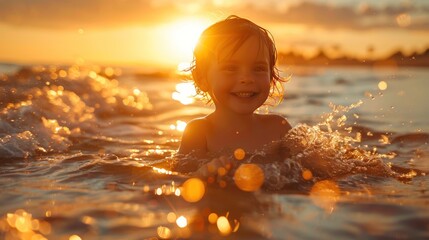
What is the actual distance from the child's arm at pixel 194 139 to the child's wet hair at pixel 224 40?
488mm

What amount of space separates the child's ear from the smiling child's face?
36cm

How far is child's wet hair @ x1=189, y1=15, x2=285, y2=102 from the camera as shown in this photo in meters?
4.34

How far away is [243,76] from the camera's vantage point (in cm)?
422

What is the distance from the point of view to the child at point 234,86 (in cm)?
426

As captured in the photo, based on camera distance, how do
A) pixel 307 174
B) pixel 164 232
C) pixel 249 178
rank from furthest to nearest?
Result: pixel 307 174
pixel 249 178
pixel 164 232

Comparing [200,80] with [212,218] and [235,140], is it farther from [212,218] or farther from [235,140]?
[212,218]

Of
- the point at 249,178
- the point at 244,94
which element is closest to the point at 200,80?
the point at 244,94

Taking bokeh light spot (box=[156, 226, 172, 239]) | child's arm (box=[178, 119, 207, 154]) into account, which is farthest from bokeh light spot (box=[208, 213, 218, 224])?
child's arm (box=[178, 119, 207, 154])

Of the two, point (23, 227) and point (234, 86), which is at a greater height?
point (234, 86)

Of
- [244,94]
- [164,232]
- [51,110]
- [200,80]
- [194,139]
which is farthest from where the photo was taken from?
[51,110]

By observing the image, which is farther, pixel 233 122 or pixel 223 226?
pixel 233 122

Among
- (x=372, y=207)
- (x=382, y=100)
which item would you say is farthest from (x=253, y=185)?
(x=382, y=100)

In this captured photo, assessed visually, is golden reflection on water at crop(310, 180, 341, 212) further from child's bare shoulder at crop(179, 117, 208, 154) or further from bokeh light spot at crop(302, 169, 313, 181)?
child's bare shoulder at crop(179, 117, 208, 154)

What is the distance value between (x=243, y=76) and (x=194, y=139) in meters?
0.74
